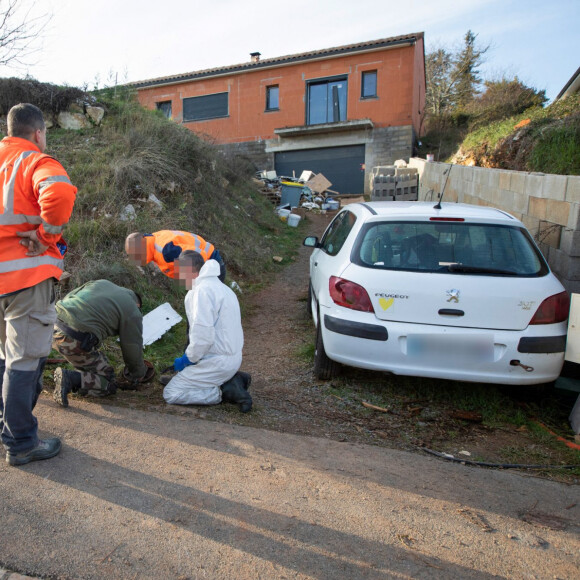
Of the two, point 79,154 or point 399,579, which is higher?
point 79,154

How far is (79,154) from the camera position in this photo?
8.03m

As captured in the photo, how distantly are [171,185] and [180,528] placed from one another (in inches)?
273

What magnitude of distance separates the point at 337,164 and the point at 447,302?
1941 centimetres

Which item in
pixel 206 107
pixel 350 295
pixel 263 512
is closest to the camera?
pixel 263 512

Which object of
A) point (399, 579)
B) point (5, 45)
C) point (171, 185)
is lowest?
point (399, 579)

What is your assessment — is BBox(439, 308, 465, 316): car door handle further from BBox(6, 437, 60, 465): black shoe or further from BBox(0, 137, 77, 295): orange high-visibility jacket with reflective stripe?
BBox(6, 437, 60, 465): black shoe

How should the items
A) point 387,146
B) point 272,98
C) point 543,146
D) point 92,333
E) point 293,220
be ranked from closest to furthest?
point 92,333 → point 543,146 → point 293,220 → point 387,146 → point 272,98

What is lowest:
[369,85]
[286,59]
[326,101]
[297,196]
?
[297,196]

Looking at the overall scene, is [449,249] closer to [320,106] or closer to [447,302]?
[447,302]

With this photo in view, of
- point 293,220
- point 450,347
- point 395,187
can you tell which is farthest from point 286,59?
point 450,347

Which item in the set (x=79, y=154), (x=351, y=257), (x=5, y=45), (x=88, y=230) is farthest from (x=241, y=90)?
(x=351, y=257)

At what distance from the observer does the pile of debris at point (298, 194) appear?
1614 centimetres

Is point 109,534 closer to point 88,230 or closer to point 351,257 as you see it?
point 351,257

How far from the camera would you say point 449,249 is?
387cm
